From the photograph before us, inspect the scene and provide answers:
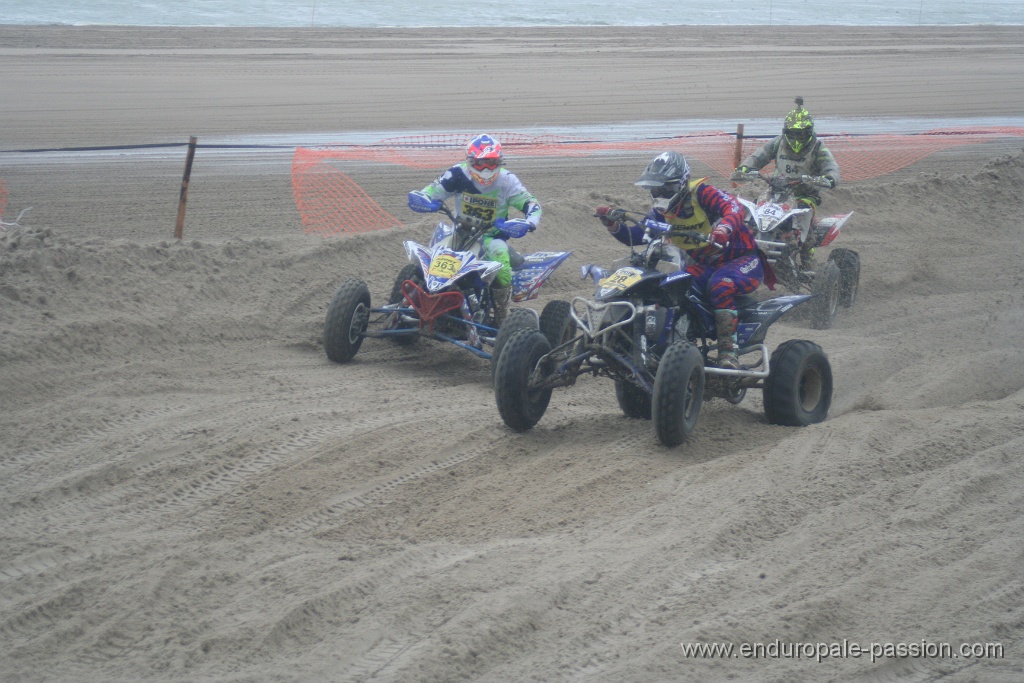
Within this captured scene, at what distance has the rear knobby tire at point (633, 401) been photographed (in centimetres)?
695

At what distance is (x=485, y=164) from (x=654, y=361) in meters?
2.91

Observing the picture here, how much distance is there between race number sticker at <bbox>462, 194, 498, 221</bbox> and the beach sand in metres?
1.30

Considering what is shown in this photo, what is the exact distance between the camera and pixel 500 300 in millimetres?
8711

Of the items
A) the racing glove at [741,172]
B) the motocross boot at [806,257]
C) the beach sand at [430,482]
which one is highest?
the racing glove at [741,172]

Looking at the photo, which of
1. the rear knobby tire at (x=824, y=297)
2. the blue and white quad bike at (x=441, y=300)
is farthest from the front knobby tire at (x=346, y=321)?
the rear knobby tire at (x=824, y=297)

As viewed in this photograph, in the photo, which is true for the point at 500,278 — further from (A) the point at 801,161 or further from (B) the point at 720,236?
(A) the point at 801,161

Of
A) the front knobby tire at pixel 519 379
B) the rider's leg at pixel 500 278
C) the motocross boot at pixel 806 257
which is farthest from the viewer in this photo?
the motocross boot at pixel 806 257

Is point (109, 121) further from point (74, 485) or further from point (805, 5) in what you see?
point (805, 5)

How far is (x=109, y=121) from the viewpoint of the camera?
680 inches

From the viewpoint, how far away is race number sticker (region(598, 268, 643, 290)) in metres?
6.48

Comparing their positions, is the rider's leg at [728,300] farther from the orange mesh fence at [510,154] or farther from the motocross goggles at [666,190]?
→ the orange mesh fence at [510,154]

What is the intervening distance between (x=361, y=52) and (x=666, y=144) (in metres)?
12.0

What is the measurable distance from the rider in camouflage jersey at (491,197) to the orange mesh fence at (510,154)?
344cm

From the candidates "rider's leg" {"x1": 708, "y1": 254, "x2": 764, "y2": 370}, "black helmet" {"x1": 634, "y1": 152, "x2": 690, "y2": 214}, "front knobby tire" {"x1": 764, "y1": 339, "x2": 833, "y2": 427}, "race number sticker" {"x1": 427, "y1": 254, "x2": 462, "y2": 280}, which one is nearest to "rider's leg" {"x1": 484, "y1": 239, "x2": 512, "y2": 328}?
"race number sticker" {"x1": 427, "y1": 254, "x2": 462, "y2": 280}
